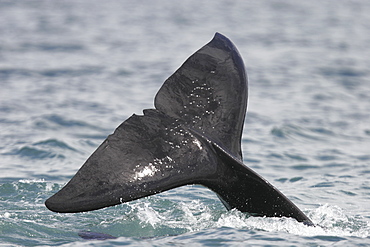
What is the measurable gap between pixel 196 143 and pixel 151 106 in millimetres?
8690

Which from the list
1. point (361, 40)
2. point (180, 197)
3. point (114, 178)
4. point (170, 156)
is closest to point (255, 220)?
point (170, 156)

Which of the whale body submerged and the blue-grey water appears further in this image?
the blue-grey water

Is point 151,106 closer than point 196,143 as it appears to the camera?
No

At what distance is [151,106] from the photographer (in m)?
14.4

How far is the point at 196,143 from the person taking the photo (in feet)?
18.8

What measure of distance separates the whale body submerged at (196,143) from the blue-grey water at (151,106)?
0.50 m

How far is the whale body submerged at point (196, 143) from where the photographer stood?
5395 millimetres

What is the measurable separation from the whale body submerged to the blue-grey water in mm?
504

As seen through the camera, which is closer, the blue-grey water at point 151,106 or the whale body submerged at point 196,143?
the whale body submerged at point 196,143

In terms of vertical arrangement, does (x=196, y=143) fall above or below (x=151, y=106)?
below

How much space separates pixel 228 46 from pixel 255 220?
1.57 m

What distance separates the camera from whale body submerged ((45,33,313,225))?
5.39 metres

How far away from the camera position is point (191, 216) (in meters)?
7.50

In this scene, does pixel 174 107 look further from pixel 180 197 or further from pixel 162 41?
pixel 162 41
